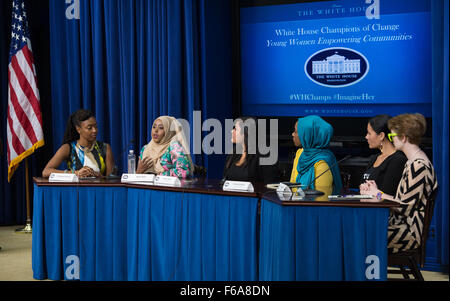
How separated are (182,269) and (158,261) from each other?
0.69ft

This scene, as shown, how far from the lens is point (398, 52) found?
19.4 feet

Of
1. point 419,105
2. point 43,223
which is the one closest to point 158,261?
point 43,223

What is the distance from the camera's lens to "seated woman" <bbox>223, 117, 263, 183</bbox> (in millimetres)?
4836

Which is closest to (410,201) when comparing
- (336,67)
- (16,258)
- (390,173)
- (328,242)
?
(390,173)

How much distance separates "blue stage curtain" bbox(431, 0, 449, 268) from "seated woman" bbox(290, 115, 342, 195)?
1.40 m

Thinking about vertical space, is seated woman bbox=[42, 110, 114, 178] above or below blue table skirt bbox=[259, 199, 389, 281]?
above

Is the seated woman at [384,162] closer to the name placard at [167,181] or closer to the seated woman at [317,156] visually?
the seated woman at [317,156]

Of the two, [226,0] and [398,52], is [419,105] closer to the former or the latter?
[398,52]

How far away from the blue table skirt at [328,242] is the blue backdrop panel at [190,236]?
0.39 metres

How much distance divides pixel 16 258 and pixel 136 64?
2.11 meters

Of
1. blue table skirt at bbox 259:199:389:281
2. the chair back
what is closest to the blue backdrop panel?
blue table skirt at bbox 259:199:389:281

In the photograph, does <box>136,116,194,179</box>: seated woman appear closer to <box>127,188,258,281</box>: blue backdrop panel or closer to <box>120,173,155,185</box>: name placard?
<box>120,173,155,185</box>: name placard

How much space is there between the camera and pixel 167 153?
5062 millimetres

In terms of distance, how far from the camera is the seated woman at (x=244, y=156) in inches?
190
